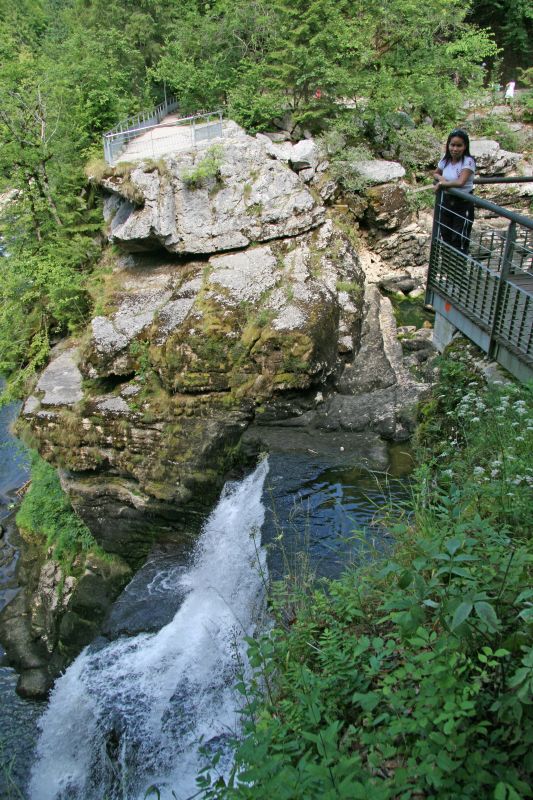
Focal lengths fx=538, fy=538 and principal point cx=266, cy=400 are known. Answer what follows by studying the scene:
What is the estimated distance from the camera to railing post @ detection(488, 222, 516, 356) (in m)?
5.44

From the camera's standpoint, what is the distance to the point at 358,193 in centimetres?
1386

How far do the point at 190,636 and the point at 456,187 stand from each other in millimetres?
6408

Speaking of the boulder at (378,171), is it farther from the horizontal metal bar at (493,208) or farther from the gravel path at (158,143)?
the horizontal metal bar at (493,208)

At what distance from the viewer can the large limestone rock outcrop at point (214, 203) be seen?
38.0 feet

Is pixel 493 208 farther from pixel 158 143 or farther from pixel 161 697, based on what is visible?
pixel 158 143

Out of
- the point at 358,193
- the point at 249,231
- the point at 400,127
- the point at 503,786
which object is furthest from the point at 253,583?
the point at 400,127

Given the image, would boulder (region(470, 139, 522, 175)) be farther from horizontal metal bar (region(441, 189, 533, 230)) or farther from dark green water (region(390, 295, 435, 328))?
horizontal metal bar (region(441, 189, 533, 230))

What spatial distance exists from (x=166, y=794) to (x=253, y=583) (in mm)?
2259

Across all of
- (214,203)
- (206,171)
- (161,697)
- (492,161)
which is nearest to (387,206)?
(492,161)

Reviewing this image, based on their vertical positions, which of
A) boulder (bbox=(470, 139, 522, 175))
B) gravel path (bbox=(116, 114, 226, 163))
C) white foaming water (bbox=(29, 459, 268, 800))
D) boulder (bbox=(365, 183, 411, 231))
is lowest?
white foaming water (bbox=(29, 459, 268, 800))

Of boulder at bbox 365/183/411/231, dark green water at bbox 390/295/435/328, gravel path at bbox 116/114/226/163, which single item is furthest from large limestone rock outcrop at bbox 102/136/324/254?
dark green water at bbox 390/295/435/328

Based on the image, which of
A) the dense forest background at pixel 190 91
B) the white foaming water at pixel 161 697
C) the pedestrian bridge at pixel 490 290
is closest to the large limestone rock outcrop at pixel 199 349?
the dense forest background at pixel 190 91

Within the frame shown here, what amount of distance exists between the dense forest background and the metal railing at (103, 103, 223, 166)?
59cm

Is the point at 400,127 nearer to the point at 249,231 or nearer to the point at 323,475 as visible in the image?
the point at 249,231
